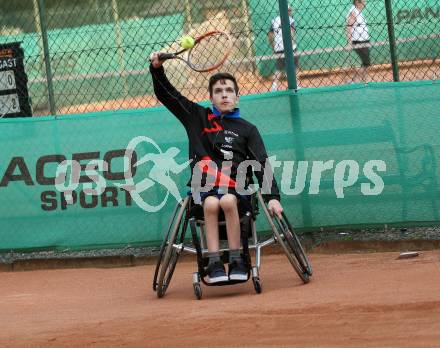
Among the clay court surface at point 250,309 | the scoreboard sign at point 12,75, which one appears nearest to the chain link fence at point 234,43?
the scoreboard sign at point 12,75

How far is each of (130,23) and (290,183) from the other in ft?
26.3

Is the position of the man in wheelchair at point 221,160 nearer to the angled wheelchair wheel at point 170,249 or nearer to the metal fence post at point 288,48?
the angled wheelchair wheel at point 170,249

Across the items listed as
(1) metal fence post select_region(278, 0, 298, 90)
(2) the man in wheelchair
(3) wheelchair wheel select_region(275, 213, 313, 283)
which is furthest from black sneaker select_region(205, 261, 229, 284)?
(1) metal fence post select_region(278, 0, 298, 90)

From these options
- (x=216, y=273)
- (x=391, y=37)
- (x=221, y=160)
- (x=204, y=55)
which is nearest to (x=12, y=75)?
(x=204, y=55)

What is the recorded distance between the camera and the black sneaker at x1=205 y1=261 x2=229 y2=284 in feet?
21.5

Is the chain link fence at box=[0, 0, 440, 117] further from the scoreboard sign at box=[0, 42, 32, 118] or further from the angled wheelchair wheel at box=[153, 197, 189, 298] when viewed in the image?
the angled wheelchair wheel at box=[153, 197, 189, 298]

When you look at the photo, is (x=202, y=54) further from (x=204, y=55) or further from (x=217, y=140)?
(x=217, y=140)

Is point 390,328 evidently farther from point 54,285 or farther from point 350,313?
point 54,285

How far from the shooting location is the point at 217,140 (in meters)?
6.94

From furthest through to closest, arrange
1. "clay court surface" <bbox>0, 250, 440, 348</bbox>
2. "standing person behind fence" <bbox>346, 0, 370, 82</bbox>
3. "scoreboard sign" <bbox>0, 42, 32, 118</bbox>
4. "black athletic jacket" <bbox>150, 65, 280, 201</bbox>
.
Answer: "standing person behind fence" <bbox>346, 0, 370, 82</bbox>
"scoreboard sign" <bbox>0, 42, 32, 118</bbox>
"black athletic jacket" <bbox>150, 65, 280, 201</bbox>
"clay court surface" <bbox>0, 250, 440, 348</bbox>

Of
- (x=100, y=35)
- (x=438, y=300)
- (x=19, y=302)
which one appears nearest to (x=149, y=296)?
(x=19, y=302)

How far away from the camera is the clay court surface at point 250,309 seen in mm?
5305

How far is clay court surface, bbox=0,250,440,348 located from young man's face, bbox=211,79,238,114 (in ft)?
4.04

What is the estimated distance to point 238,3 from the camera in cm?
1377
